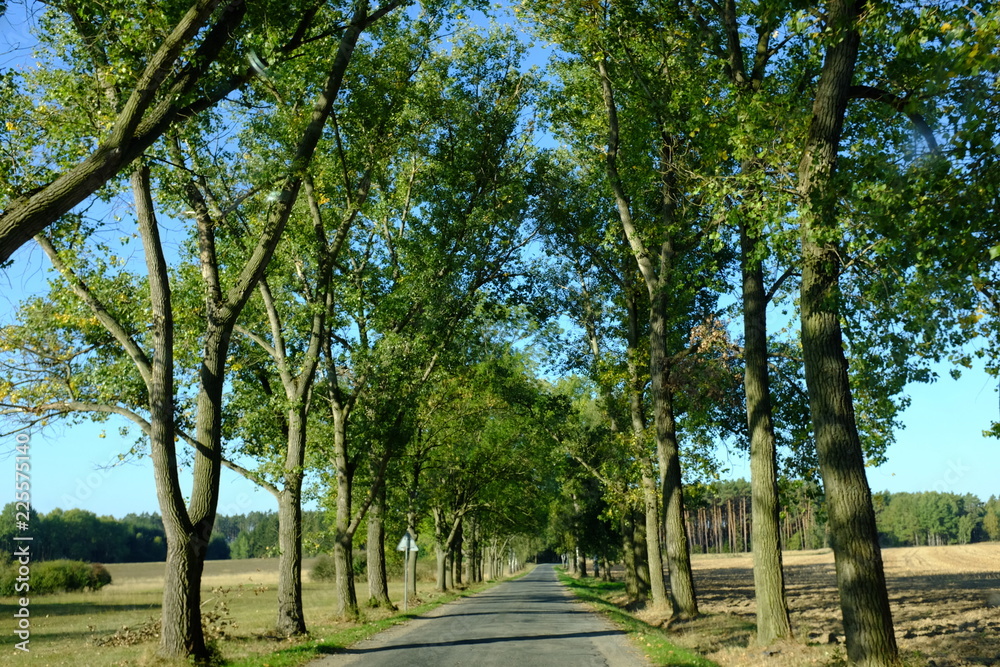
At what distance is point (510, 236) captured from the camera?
23125mm

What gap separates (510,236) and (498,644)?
12028 millimetres

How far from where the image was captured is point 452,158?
22.2m

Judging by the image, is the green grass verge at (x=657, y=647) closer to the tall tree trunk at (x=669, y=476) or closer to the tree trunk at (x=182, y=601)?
the tall tree trunk at (x=669, y=476)

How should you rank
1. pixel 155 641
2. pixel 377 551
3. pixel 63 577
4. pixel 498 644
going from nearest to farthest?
pixel 155 641, pixel 498 644, pixel 377 551, pixel 63 577

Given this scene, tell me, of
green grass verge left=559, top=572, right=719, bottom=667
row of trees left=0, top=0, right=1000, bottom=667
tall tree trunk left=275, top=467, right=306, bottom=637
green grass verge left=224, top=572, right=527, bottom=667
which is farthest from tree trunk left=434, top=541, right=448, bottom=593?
tall tree trunk left=275, top=467, right=306, bottom=637

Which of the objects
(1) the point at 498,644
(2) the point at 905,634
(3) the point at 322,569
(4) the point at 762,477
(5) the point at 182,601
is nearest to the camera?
(5) the point at 182,601

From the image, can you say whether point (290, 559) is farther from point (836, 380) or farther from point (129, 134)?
point (836, 380)

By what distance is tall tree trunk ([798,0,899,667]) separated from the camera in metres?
9.12

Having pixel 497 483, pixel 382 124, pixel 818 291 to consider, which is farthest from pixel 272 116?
pixel 497 483

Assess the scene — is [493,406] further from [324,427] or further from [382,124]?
[382,124]

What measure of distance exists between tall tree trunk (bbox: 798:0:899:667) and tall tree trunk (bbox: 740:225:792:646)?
286cm

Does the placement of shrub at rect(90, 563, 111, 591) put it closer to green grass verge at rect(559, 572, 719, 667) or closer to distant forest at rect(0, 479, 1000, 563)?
distant forest at rect(0, 479, 1000, 563)

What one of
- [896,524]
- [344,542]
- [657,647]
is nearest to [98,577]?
[344,542]

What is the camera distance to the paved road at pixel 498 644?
504 inches
